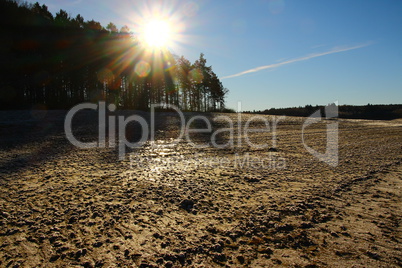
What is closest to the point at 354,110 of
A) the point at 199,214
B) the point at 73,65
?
the point at 199,214

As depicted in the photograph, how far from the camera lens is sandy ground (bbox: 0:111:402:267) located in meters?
1.49

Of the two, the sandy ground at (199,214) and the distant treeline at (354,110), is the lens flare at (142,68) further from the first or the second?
the sandy ground at (199,214)

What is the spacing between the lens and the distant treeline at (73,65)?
1911cm

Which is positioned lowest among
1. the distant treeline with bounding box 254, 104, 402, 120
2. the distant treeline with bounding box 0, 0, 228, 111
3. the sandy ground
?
the sandy ground

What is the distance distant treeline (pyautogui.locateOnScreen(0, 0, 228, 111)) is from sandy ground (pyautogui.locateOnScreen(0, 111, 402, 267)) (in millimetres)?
18091

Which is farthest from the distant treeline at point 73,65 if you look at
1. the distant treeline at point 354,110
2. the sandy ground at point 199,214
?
the sandy ground at point 199,214

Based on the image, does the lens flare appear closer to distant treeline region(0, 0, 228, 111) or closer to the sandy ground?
distant treeline region(0, 0, 228, 111)

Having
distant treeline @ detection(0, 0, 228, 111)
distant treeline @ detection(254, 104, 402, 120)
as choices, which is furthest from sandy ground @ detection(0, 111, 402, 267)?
distant treeline @ detection(254, 104, 402, 120)

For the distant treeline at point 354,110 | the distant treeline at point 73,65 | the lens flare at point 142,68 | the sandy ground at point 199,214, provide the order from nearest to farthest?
the sandy ground at point 199,214 < the distant treeline at point 73,65 < the distant treeline at point 354,110 < the lens flare at point 142,68

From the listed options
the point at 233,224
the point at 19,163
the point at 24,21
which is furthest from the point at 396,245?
the point at 24,21

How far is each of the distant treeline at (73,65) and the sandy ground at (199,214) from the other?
59.4 feet

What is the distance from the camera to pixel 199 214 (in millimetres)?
2072

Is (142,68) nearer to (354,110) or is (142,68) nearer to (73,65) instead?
(73,65)

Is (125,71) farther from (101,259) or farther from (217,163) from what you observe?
(101,259)
